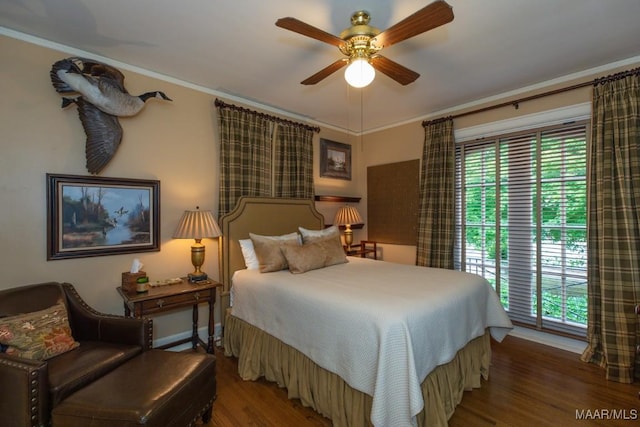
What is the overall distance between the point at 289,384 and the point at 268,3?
8.54ft

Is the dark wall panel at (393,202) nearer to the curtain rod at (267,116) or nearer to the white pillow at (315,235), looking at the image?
the curtain rod at (267,116)

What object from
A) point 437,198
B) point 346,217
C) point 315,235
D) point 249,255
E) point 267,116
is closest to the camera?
point 249,255

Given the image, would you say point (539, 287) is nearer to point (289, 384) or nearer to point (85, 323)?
point (289, 384)

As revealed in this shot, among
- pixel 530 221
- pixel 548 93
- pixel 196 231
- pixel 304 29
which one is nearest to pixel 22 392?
pixel 196 231

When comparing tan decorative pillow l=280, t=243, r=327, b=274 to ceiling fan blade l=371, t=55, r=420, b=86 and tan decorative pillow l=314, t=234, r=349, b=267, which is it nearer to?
tan decorative pillow l=314, t=234, r=349, b=267

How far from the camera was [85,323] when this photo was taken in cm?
205

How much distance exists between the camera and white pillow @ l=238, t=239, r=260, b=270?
286cm

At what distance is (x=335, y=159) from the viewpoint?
442cm

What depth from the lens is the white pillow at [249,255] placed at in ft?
9.37

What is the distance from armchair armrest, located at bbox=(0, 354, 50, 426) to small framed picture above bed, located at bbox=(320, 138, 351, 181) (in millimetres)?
3436

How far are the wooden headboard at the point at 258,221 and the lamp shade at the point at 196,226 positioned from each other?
32 cm

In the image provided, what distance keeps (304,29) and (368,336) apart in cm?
177

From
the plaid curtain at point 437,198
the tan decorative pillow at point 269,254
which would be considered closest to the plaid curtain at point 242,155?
the tan decorative pillow at point 269,254

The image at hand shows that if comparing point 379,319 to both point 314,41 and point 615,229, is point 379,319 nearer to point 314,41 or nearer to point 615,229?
point 314,41
